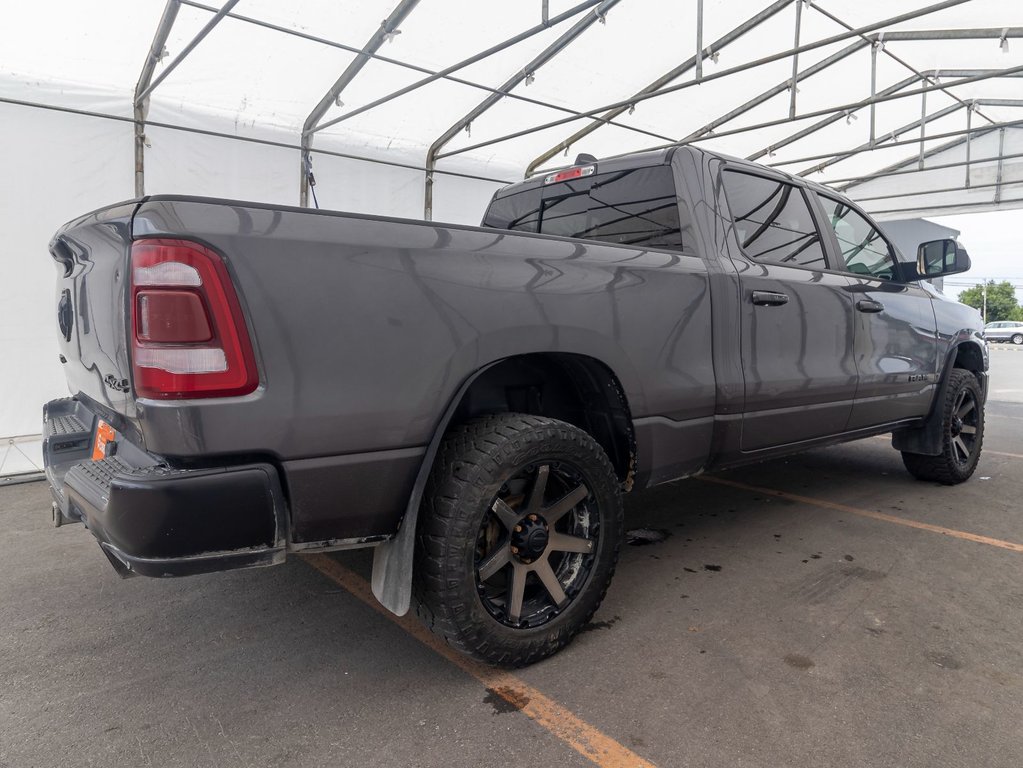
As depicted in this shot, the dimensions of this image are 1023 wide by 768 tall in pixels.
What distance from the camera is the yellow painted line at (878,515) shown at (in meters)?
3.44

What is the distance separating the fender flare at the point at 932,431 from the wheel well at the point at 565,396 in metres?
2.80

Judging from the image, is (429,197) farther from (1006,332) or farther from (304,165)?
(1006,332)

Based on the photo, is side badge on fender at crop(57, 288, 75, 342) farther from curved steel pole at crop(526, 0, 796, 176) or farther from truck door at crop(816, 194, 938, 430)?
curved steel pole at crop(526, 0, 796, 176)

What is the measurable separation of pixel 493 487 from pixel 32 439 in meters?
6.17

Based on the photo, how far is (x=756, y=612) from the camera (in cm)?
262

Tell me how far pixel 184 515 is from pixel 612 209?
2.21 metres

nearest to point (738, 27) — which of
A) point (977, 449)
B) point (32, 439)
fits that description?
point (977, 449)

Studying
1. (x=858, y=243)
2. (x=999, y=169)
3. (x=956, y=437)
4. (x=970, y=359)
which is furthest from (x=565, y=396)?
(x=999, y=169)

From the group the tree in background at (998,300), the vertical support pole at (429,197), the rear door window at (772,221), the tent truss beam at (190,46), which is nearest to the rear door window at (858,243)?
the rear door window at (772,221)

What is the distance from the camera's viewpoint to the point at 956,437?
4.50m

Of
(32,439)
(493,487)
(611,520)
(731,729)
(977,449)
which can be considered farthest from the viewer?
(32,439)

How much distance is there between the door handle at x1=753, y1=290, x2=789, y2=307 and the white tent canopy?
4.38 metres

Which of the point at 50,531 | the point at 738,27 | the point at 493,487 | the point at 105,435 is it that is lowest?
the point at 50,531

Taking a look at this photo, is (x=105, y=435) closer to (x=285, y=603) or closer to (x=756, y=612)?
(x=285, y=603)
